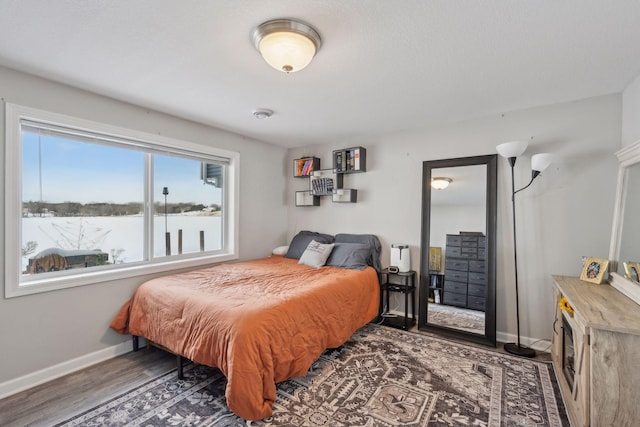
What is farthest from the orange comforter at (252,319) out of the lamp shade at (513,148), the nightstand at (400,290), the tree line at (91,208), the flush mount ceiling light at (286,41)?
the lamp shade at (513,148)

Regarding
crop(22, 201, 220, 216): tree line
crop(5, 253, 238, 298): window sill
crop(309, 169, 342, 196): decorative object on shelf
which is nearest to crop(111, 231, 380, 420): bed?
crop(5, 253, 238, 298): window sill

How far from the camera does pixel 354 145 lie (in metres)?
4.00

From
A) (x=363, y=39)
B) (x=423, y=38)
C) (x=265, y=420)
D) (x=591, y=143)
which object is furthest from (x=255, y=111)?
(x=591, y=143)

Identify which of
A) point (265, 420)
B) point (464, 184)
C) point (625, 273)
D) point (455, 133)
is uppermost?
point (455, 133)

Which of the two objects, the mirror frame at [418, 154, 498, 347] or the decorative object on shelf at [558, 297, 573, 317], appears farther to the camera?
the mirror frame at [418, 154, 498, 347]

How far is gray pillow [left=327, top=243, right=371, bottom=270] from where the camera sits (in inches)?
131

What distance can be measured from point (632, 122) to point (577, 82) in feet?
1.72

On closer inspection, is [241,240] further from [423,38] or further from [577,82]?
[577,82]

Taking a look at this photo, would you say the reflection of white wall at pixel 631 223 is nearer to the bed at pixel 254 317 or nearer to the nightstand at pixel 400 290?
the nightstand at pixel 400 290

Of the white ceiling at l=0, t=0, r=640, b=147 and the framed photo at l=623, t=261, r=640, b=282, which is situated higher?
the white ceiling at l=0, t=0, r=640, b=147

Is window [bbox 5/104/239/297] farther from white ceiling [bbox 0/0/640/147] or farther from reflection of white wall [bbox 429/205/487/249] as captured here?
reflection of white wall [bbox 429/205/487/249]

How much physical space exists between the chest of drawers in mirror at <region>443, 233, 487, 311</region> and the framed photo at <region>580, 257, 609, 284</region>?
2.63 feet

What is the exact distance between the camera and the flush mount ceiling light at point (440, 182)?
3.26 meters

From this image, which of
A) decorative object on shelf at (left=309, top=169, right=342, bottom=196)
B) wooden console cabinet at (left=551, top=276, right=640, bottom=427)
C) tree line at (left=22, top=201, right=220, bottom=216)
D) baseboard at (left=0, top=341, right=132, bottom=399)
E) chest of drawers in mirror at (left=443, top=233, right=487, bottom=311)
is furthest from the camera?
decorative object on shelf at (left=309, top=169, right=342, bottom=196)
